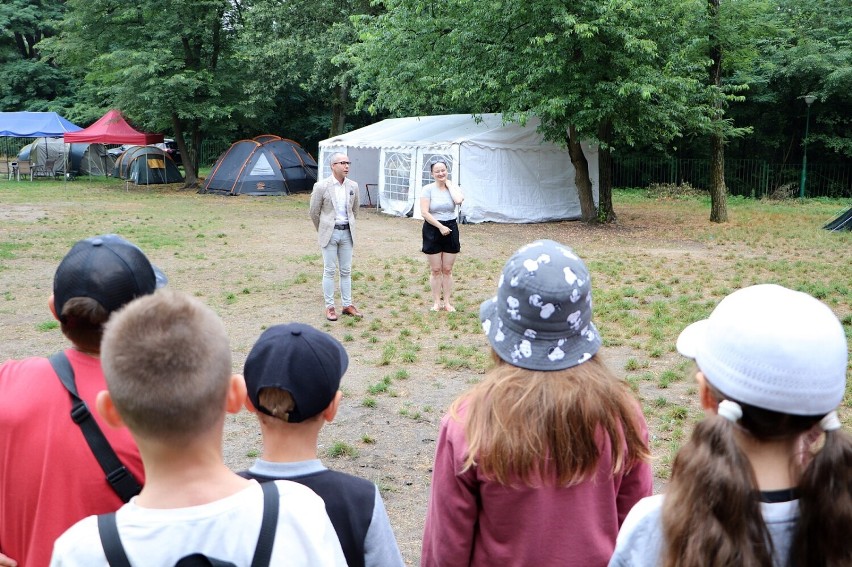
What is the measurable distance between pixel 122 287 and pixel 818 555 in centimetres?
162

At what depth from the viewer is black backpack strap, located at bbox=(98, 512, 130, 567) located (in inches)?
57.3

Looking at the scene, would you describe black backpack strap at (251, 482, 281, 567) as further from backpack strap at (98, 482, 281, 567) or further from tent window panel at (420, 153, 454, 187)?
tent window panel at (420, 153, 454, 187)

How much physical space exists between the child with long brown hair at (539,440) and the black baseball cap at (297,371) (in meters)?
0.35

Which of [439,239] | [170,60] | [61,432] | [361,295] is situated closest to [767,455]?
[61,432]

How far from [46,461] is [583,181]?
19.1 metres

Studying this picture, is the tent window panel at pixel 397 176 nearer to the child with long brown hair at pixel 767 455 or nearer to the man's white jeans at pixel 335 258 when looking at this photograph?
the man's white jeans at pixel 335 258

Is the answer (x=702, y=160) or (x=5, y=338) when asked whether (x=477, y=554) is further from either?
(x=702, y=160)

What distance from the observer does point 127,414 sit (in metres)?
1.54

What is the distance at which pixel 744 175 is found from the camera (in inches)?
1213

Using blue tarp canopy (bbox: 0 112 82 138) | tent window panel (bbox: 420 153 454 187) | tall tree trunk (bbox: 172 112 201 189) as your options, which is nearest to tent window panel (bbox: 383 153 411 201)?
tent window panel (bbox: 420 153 454 187)

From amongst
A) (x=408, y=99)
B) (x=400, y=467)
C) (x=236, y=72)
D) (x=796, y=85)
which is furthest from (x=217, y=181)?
(x=400, y=467)

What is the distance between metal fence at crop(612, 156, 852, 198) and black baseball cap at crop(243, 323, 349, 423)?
28975mm

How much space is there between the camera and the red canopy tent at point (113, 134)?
28531mm

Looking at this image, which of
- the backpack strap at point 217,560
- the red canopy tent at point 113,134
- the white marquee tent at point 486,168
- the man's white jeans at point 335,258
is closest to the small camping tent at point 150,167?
the red canopy tent at point 113,134
